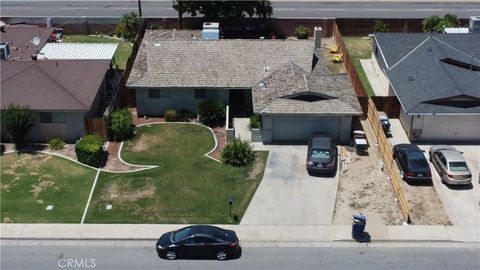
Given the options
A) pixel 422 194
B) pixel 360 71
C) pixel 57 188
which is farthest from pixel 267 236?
pixel 360 71

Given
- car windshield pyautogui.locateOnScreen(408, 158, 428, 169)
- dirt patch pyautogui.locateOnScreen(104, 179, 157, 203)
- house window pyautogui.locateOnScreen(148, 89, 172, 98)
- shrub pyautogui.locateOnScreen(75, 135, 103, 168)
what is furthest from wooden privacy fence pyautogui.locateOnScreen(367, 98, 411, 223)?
shrub pyautogui.locateOnScreen(75, 135, 103, 168)

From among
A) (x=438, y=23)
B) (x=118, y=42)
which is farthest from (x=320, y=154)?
(x=118, y=42)

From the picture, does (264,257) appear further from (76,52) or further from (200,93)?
(76,52)

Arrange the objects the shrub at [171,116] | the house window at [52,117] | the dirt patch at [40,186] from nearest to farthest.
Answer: the dirt patch at [40,186], the house window at [52,117], the shrub at [171,116]

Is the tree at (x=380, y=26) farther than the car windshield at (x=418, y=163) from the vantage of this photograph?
Yes

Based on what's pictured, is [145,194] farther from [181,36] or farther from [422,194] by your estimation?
[181,36]

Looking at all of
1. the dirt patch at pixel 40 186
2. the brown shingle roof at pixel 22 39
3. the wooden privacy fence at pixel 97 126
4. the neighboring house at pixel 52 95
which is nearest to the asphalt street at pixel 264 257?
the dirt patch at pixel 40 186

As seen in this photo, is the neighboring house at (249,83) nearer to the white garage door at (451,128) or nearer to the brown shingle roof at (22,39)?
the white garage door at (451,128)
